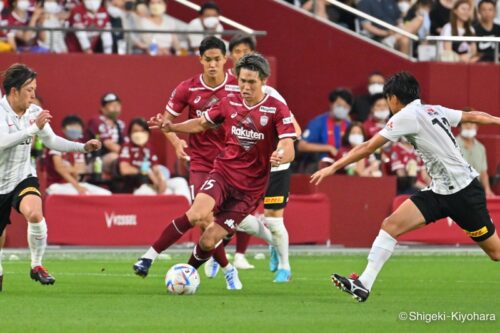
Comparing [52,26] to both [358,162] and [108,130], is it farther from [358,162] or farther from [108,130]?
[358,162]

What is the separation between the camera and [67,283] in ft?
50.9

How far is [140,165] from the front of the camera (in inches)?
915

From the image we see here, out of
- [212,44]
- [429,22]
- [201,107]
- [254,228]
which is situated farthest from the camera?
[429,22]

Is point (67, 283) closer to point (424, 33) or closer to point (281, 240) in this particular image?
point (281, 240)

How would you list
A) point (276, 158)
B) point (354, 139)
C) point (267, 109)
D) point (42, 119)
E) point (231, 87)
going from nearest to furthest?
point (276, 158)
point (42, 119)
point (267, 109)
point (231, 87)
point (354, 139)

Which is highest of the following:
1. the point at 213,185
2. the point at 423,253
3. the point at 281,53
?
the point at 281,53

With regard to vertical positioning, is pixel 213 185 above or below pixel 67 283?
above

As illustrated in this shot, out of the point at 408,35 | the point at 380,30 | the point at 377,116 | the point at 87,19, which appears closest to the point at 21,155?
the point at 87,19

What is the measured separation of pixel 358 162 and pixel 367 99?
268 centimetres

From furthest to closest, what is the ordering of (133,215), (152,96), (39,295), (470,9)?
(470,9)
(152,96)
(133,215)
(39,295)

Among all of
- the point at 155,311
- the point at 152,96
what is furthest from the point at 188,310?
the point at 152,96

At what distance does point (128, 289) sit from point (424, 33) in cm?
1456

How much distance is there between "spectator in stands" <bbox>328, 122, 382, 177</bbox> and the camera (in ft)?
78.0

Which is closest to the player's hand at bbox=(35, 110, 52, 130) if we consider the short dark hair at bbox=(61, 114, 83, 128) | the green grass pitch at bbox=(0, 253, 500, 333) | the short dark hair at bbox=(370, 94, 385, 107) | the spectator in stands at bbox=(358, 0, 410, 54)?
the green grass pitch at bbox=(0, 253, 500, 333)
